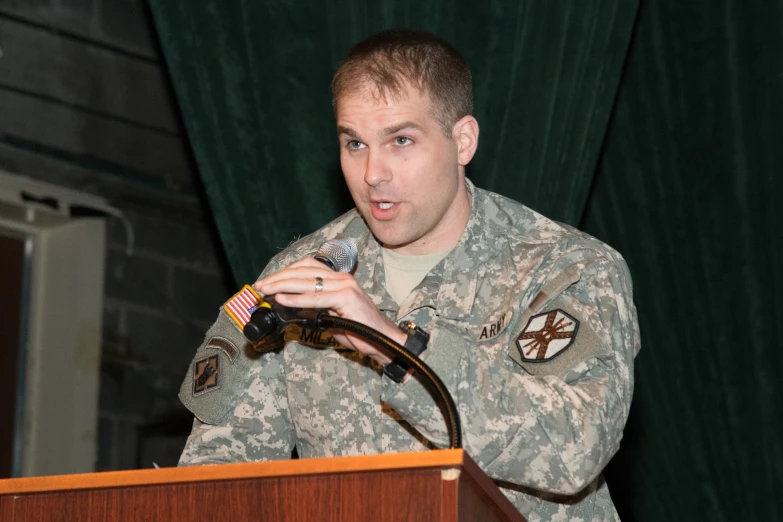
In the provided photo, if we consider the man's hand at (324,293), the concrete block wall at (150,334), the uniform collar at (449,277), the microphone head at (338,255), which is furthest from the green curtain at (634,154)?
the man's hand at (324,293)

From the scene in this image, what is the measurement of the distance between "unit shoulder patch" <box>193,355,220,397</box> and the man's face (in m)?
0.38

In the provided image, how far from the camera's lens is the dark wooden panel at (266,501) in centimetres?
140

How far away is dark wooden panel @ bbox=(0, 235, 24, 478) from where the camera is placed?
3545 millimetres

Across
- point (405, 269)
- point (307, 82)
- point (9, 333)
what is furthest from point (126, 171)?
point (405, 269)

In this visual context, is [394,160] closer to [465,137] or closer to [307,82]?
[465,137]

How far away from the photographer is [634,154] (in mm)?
3607

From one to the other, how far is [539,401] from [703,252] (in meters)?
1.81

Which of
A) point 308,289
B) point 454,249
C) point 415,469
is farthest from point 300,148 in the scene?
point 415,469

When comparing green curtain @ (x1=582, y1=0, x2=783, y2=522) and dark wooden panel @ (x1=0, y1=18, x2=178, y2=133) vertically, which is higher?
dark wooden panel @ (x1=0, y1=18, x2=178, y2=133)

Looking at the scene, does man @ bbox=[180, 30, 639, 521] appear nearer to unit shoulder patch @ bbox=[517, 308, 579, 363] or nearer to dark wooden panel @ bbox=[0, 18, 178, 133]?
unit shoulder patch @ bbox=[517, 308, 579, 363]

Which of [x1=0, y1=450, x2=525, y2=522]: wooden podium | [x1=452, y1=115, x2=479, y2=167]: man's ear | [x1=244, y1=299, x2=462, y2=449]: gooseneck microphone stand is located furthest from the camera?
[x1=452, y1=115, x2=479, y2=167]: man's ear

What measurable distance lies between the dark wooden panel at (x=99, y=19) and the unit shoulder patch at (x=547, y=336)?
85.2 inches

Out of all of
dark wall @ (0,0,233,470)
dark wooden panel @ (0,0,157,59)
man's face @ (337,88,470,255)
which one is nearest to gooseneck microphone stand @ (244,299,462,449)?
man's face @ (337,88,470,255)

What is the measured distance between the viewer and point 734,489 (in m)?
3.43
